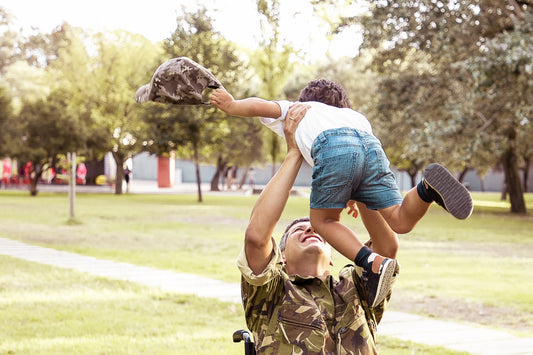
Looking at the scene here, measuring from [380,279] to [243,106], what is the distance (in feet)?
2.98

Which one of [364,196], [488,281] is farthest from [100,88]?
[364,196]

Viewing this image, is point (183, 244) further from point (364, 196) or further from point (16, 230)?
point (364, 196)

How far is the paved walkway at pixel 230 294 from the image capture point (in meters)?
6.10

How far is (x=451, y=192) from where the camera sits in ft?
9.61

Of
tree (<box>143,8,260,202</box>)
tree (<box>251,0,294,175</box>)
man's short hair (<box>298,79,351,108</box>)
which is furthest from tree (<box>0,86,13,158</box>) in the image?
man's short hair (<box>298,79,351,108</box>)

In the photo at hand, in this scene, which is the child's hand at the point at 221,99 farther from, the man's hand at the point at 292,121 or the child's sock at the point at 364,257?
the child's sock at the point at 364,257

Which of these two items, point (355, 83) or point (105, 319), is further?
point (355, 83)

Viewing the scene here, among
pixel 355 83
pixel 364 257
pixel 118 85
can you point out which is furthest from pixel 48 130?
pixel 364 257

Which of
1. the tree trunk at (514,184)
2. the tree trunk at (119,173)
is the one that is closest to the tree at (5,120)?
the tree trunk at (119,173)

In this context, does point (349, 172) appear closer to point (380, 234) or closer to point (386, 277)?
point (380, 234)

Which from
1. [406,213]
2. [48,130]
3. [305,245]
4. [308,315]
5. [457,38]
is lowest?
[308,315]

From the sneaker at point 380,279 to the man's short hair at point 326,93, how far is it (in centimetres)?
86

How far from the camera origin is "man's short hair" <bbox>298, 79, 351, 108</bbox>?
10.7ft

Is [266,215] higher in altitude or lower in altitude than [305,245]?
higher
